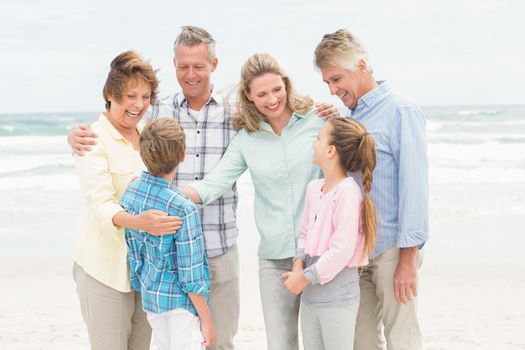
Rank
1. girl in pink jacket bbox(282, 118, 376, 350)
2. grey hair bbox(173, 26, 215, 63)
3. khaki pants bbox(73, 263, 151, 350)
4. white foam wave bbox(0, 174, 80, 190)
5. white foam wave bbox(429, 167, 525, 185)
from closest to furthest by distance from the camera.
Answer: girl in pink jacket bbox(282, 118, 376, 350) < khaki pants bbox(73, 263, 151, 350) < grey hair bbox(173, 26, 215, 63) < white foam wave bbox(0, 174, 80, 190) < white foam wave bbox(429, 167, 525, 185)

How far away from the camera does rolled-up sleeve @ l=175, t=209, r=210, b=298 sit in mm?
2893

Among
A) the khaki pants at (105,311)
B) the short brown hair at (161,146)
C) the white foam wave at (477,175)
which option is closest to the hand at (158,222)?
the short brown hair at (161,146)

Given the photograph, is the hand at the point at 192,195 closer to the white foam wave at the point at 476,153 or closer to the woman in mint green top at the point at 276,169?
the woman in mint green top at the point at 276,169

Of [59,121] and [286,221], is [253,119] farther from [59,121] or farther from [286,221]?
[59,121]

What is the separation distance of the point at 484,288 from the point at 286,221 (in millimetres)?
4232

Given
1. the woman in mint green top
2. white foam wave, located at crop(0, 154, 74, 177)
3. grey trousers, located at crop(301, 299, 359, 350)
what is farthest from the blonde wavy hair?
white foam wave, located at crop(0, 154, 74, 177)

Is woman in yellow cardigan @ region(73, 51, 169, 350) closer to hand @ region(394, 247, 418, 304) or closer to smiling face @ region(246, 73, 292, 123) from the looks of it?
smiling face @ region(246, 73, 292, 123)

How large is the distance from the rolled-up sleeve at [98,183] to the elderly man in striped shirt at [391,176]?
3.44 feet

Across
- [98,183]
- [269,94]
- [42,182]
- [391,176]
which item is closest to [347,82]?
[269,94]

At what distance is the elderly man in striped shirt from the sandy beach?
2.31m

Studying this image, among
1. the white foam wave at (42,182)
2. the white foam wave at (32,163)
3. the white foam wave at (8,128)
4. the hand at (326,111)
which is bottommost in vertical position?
the white foam wave at (8,128)

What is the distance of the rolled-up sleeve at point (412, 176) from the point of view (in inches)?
121

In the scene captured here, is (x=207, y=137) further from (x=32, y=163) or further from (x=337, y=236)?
Answer: (x=32, y=163)

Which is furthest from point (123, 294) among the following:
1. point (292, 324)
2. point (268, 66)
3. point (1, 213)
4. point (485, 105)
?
point (485, 105)
